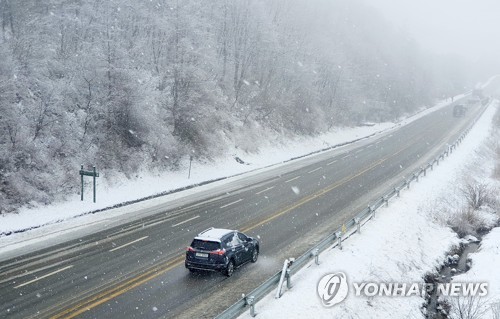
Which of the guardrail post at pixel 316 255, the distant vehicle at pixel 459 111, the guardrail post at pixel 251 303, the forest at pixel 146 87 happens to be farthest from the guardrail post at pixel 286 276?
the distant vehicle at pixel 459 111

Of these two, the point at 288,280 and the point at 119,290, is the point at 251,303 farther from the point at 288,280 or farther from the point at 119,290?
the point at 119,290

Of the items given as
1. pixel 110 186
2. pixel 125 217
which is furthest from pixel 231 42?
pixel 125 217

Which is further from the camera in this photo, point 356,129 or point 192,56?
point 356,129

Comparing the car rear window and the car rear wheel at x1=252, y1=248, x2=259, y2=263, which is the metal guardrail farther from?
the car rear window

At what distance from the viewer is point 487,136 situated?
6425 cm

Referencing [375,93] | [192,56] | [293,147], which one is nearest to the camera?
[192,56]

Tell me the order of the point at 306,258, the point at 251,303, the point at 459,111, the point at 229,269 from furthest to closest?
the point at 459,111
the point at 306,258
the point at 229,269
the point at 251,303

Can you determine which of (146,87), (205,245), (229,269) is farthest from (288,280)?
(146,87)

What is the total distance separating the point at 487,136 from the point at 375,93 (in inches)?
1114

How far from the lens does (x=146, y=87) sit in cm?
3375

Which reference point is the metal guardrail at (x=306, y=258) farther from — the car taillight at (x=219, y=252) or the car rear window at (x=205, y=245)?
the car rear window at (x=205, y=245)

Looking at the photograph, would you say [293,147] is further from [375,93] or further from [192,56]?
[375,93]

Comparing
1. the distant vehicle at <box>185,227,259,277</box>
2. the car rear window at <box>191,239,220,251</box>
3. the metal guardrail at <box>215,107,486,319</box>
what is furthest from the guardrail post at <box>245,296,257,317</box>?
the car rear window at <box>191,239,220,251</box>

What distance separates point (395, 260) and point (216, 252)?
30.2ft
